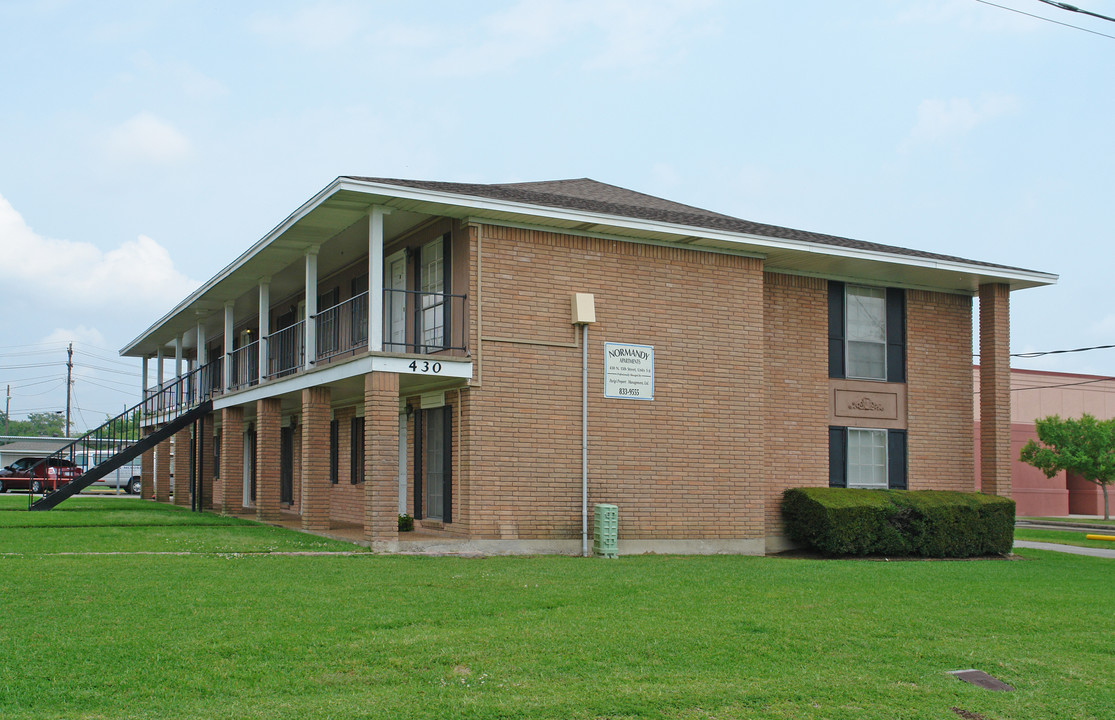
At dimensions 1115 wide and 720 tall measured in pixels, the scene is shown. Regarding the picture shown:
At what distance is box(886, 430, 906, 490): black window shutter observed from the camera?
2064 centimetres

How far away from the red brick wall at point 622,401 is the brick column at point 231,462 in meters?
9.88

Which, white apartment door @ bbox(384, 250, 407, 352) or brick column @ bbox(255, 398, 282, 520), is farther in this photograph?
brick column @ bbox(255, 398, 282, 520)

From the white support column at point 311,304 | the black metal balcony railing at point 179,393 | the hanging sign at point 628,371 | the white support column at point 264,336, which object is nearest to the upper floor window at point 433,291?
the white support column at point 311,304

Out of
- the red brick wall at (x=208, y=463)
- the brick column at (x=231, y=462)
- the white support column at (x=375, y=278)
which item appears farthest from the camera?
the red brick wall at (x=208, y=463)

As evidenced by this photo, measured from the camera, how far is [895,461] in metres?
20.7

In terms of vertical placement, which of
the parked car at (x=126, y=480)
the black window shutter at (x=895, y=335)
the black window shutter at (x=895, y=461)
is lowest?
the parked car at (x=126, y=480)

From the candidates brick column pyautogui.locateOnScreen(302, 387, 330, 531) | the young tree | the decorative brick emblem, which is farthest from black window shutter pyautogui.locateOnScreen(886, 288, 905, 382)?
the young tree

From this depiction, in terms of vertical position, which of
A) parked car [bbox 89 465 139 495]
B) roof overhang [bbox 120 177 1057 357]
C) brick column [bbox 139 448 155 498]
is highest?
roof overhang [bbox 120 177 1057 357]

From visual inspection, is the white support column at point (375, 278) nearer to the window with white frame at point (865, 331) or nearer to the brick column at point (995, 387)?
the window with white frame at point (865, 331)

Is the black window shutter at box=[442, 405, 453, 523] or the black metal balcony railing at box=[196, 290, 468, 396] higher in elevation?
the black metal balcony railing at box=[196, 290, 468, 396]

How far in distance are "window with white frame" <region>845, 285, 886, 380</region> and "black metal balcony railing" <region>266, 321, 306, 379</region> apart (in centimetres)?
1225

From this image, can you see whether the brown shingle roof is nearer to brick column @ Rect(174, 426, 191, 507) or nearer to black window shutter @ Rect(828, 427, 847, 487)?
black window shutter @ Rect(828, 427, 847, 487)

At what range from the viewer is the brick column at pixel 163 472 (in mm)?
34162

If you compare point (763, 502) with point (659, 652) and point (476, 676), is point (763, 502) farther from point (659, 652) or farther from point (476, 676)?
point (476, 676)
